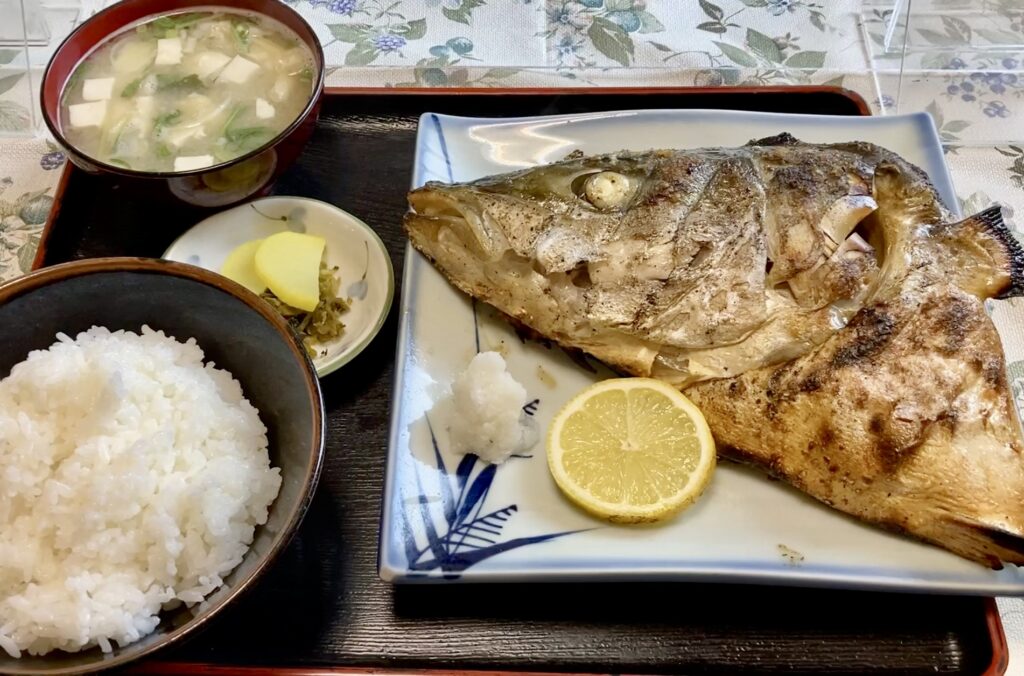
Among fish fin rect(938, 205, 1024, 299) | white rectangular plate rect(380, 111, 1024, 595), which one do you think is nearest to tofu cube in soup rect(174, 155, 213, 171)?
white rectangular plate rect(380, 111, 1024, 595)

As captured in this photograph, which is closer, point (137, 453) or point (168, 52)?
point (137, 453)

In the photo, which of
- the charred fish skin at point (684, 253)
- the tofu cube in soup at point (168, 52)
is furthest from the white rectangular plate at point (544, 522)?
the tofu cube in soup at point (168, 52)

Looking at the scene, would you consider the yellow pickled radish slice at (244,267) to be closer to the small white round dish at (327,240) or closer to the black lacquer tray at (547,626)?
the small white round dish at (327,240)

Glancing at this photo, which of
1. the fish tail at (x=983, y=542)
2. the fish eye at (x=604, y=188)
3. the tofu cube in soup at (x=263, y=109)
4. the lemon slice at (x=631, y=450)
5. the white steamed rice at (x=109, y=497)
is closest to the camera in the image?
the white steamed rice at (x=109, y=497)

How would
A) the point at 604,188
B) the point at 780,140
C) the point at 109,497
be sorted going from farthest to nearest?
the point at 780,140 → the point at 604,188 → the point at 109,497

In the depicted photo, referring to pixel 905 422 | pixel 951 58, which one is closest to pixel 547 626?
pixel 905 422

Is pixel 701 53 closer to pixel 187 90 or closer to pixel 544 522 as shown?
pixel 187 90
